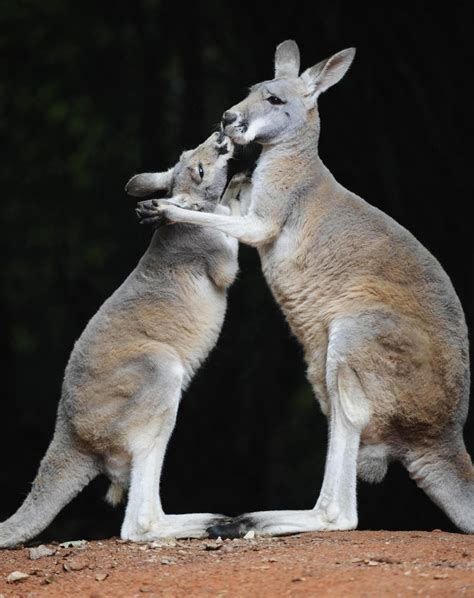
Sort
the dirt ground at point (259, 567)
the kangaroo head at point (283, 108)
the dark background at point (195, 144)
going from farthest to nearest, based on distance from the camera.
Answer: the dark background at point (195, 144) → the kangaroo head at point (283, 108) → the dirt ground at point (259, 567)

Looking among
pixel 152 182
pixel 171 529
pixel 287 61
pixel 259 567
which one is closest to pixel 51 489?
pixel 171 529

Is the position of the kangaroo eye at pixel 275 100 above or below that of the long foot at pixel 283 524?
above

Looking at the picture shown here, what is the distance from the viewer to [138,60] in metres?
14.5

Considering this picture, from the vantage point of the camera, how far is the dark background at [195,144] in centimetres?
1143

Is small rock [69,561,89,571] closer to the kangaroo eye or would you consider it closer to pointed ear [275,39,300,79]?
the kangaroo eye

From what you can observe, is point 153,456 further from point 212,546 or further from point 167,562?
point 167,562

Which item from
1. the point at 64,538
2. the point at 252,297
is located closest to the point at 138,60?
the point at 252,297

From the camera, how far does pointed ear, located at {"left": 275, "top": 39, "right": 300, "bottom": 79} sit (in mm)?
9156

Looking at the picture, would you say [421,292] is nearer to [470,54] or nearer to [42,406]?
[470,54]

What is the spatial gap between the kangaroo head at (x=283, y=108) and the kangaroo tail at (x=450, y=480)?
2.56 meters

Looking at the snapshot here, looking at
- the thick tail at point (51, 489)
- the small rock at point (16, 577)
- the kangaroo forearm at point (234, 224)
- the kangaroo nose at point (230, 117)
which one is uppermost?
the kangaroo nose at point (230, 117)

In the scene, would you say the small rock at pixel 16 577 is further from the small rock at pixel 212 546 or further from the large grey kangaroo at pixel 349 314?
the large grey kangaroo at pixel 349 314

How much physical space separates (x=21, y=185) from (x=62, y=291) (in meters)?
1.42

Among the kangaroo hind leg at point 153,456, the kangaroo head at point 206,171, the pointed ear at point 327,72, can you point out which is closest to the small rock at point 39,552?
the kangaroo hind leg at point 153,456
